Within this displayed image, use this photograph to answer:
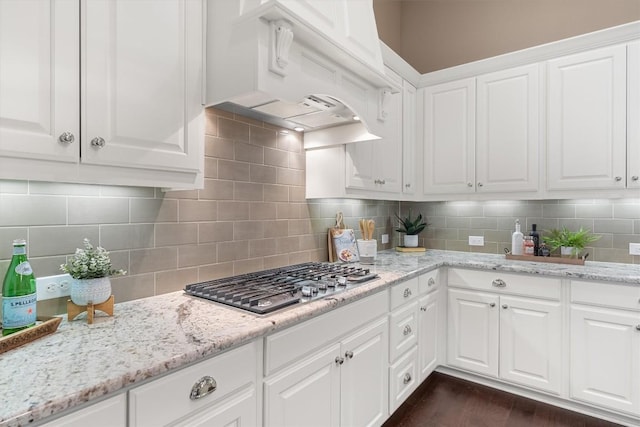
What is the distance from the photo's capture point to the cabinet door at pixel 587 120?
94.3 inches

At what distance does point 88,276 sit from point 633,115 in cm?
329

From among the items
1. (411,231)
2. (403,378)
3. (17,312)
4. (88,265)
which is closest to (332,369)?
(403,378)

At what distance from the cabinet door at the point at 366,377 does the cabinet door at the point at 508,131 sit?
1679 millimetres

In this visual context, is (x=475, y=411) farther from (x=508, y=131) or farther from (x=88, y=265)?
(x=88, y=265)

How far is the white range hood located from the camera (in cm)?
139

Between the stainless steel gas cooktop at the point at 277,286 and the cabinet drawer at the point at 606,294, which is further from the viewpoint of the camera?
the cabinet drawer at the point at 606,294

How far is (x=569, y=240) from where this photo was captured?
258 centimetres

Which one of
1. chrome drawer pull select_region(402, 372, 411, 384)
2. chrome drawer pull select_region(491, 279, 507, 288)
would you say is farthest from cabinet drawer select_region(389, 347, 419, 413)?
chrome drawer pull select_region(491, 279, 507, 288)

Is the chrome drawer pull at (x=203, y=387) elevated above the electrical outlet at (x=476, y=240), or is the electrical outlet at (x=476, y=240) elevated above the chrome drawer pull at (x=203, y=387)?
the electrical outlet at (x=476, y=240)

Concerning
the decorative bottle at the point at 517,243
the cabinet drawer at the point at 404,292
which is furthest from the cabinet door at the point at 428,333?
the decorative bottle at the point at 517,243

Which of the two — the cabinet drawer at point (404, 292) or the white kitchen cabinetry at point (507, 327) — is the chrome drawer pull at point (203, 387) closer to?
the cabinet drawer at point (404, 292)

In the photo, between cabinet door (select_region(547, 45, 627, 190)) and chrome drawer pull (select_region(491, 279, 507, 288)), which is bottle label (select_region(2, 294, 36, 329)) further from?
cabinet door (select_region(547, 45, 627, 190))

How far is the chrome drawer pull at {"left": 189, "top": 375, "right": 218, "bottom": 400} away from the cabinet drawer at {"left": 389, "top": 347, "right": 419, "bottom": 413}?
1295 millimetres

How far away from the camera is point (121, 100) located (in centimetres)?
119
